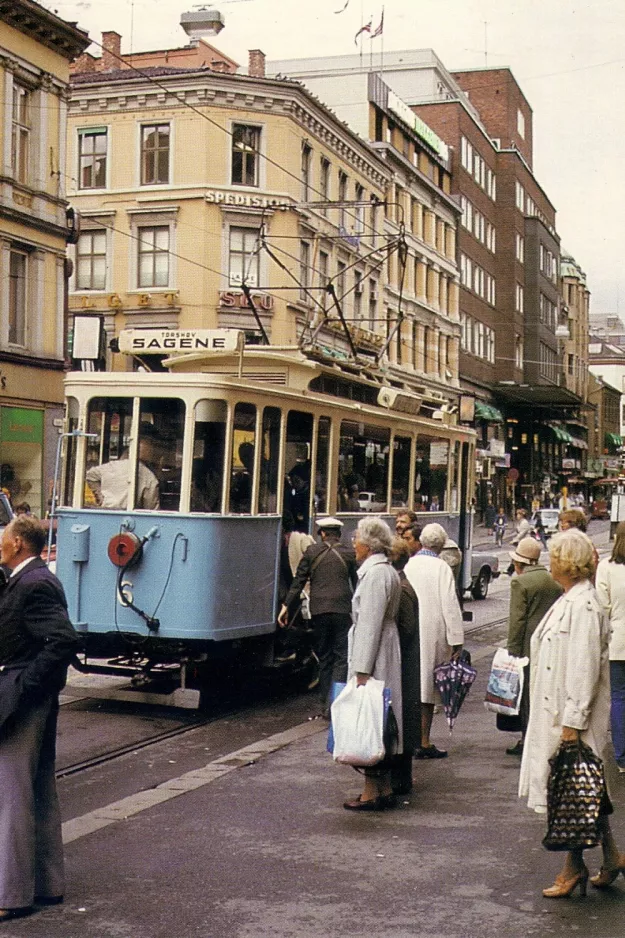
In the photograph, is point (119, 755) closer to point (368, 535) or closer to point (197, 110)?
point (368, 535)

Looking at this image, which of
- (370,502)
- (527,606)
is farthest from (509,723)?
(370,502)

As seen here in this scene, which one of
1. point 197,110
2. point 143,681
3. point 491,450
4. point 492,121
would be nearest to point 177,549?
point 143,681

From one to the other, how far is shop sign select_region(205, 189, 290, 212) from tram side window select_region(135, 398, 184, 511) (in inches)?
1210

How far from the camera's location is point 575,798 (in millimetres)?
5945

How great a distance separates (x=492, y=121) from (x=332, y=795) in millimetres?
73929

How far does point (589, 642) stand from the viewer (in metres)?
6.05

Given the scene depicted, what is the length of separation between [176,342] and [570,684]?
7.68 meters

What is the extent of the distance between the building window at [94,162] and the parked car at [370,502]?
29791 millimetres

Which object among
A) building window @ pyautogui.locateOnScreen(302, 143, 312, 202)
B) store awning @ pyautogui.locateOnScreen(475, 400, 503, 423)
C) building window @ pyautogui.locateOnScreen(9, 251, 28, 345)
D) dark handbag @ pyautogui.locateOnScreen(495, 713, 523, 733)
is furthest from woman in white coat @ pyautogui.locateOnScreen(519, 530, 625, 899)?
store awning @ pyautogui.locateOnScreen(475, 400, 503, 423)

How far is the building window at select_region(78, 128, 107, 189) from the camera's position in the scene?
140ft

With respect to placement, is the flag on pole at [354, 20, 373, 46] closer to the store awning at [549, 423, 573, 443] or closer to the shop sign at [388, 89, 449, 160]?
the shop sign at [388, 89, 449, 160]

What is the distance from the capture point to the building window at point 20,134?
31.6 m

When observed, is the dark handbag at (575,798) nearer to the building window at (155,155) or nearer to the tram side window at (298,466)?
the tram side window at (298,466)

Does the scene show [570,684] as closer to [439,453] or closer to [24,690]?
[24,690]
